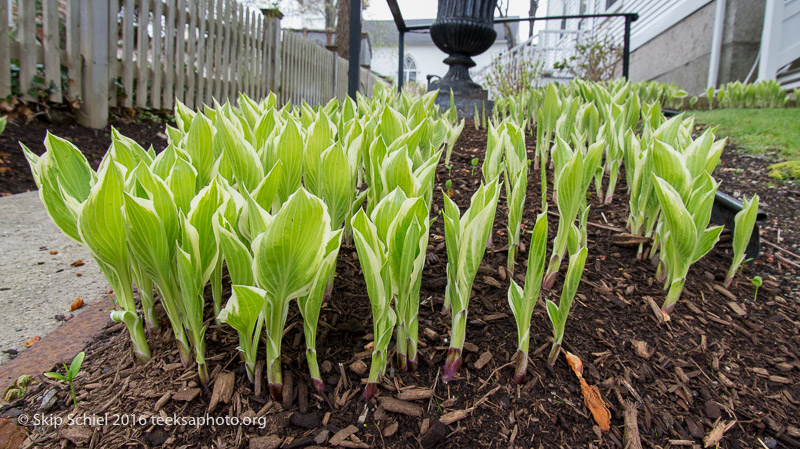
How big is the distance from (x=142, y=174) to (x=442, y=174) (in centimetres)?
171

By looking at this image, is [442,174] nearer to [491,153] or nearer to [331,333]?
[491,153]

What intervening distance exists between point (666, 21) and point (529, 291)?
12676 mm

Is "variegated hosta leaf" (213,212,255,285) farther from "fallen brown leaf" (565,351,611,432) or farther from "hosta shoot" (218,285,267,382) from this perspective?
"fallen brown leaf" (565,351,611,432)

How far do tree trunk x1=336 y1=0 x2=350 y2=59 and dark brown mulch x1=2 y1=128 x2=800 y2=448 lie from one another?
1172 centimetres

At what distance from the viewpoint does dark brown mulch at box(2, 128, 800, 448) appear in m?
1.01

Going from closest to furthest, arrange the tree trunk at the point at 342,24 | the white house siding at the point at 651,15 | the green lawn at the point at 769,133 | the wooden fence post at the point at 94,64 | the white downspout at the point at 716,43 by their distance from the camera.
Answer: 1. the green lawn at the point at 769,133
2. the wooden fence post at the point at 94,64
3. the white downspout at the point at 716,43
4. the white house siding at the point at 651,15
5. the tree trunk at the point at 342,24

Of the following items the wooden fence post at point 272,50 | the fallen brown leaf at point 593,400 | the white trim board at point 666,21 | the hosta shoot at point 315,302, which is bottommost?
the fallen brown leaf at point 593,400

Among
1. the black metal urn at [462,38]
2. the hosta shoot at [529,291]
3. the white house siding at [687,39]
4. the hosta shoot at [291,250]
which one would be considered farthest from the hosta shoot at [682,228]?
the white house siding at [687,39]

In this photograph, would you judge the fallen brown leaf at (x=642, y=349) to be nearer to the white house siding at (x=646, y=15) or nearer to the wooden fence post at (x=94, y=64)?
the wooden fence post at (x=94, y=64)

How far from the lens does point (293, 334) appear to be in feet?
4.13

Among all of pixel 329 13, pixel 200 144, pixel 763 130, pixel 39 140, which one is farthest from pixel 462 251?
pixel 329 13

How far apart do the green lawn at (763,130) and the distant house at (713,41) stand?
12.4 ft

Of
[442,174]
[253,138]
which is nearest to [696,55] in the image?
[442,174]

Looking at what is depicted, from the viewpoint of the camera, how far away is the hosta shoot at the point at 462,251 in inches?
40.9
